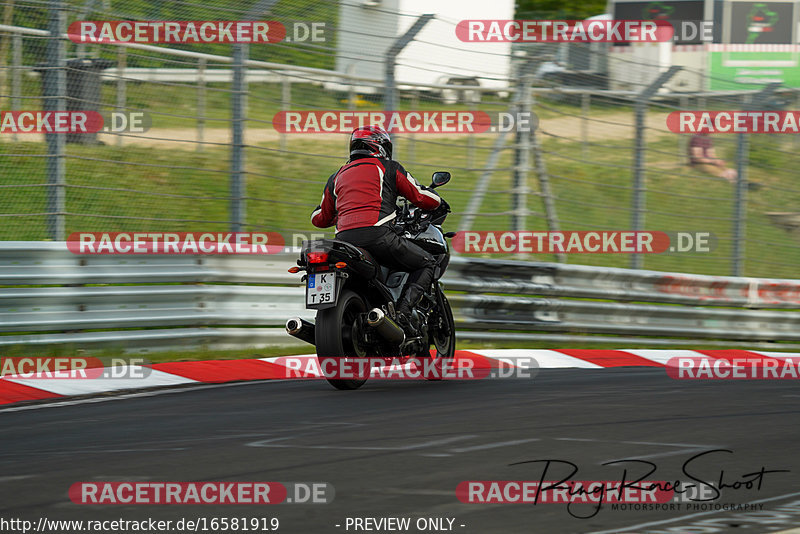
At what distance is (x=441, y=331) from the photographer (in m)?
9.04

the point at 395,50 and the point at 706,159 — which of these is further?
the point at 706,159

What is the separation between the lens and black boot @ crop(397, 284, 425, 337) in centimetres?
827

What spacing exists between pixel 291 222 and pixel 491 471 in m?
10.2

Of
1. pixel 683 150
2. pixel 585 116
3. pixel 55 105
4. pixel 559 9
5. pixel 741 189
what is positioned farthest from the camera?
pixel 559 9

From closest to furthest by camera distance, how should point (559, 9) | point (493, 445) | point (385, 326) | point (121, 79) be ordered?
point (493, 445) → point (385, 326) → point (121, 79) → point (559, 9)

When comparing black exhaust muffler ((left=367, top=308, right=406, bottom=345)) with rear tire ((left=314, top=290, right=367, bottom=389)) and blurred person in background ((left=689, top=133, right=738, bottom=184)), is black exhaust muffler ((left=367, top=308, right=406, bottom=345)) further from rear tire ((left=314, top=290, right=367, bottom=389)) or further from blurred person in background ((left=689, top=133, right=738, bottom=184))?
blurred person in background ((left=689, top=133, right=738, bottom=184))

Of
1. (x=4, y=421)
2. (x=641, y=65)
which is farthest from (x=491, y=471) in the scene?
(x=641, y=65)

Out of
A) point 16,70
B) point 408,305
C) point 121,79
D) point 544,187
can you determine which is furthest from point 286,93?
point 408,305

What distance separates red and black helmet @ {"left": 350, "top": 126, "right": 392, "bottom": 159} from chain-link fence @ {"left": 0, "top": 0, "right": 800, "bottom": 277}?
1.75 meters

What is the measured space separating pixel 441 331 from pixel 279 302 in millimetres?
1630

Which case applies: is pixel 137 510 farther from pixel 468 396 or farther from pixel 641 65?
pixel 641 65

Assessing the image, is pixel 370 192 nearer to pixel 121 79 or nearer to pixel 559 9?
pixel 121 79

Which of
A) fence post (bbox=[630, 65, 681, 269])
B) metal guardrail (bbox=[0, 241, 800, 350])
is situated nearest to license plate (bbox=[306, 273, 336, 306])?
metal guardrail (bbox=[0, 241, 800, 350])

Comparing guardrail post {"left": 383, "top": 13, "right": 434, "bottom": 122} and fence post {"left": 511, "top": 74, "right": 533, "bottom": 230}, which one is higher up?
guardrail post {"left": 383, "top": 13, "right": 434, "bottom": 122}
